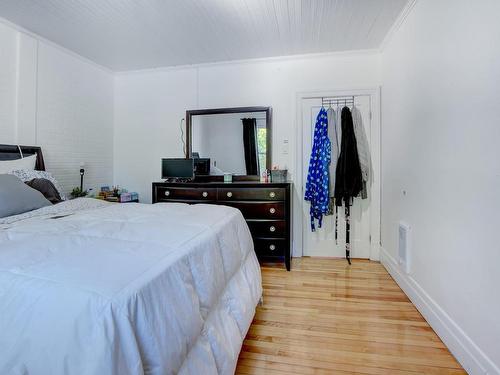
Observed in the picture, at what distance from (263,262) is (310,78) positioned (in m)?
2.29

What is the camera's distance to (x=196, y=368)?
3.20 feet

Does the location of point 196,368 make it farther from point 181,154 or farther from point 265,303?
point 181,154

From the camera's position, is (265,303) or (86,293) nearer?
(86,293)

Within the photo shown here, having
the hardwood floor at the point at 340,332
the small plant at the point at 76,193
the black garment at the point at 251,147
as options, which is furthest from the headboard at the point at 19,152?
the hardwood floor at the point at 340,332

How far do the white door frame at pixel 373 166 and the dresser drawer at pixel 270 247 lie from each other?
503 mm

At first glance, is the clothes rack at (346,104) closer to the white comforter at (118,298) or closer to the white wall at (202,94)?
the white wall at (202,94)

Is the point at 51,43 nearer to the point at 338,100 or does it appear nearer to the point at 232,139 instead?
the point at 232,139

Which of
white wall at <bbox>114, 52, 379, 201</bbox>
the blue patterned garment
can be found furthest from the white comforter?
white wall at <bbox>114, 52, 379, 201</bbox>

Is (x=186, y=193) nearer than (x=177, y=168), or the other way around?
(x=186, y=193)

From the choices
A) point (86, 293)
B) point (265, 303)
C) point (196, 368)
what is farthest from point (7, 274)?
point (265, 303)

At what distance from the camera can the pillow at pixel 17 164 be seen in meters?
2.28

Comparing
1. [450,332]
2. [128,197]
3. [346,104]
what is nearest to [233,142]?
[346,104]

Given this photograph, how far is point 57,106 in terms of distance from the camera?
312 cm

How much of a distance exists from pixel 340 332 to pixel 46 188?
2.47m
